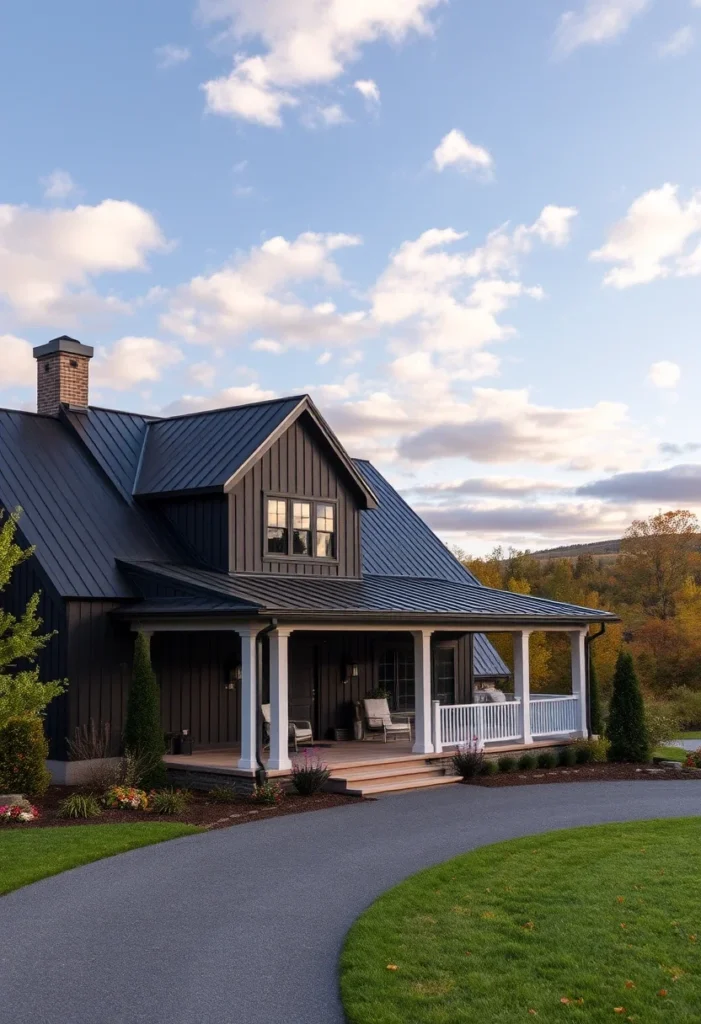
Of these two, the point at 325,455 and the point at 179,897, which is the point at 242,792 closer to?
the point at 179,897

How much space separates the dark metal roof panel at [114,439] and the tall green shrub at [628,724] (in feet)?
35.2

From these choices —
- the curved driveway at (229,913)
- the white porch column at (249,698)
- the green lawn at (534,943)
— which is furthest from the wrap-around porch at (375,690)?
the green lawn at (534,943)

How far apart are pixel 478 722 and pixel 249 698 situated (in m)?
5.68

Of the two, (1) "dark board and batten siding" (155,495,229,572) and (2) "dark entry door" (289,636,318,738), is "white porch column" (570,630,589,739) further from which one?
(1) "dark board and batten siding" (155,495,229,572)

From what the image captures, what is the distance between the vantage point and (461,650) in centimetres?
2522

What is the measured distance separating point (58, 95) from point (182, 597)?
31.0 feet

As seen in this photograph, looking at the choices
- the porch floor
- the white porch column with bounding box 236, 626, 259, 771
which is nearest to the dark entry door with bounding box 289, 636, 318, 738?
the porch floor

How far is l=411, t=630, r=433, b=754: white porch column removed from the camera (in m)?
18.8

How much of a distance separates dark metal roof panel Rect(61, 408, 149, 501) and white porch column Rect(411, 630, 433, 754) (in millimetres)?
6741

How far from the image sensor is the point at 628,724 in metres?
20.4

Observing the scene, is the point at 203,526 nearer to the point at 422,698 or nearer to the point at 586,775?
the point at 422,698

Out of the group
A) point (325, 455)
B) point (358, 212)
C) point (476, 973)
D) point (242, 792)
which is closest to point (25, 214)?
point (358, 212)

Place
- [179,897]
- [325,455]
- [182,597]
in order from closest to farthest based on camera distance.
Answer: [179,897] → [182,597] → [325,455]

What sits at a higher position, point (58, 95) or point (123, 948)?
point (58, 95)
